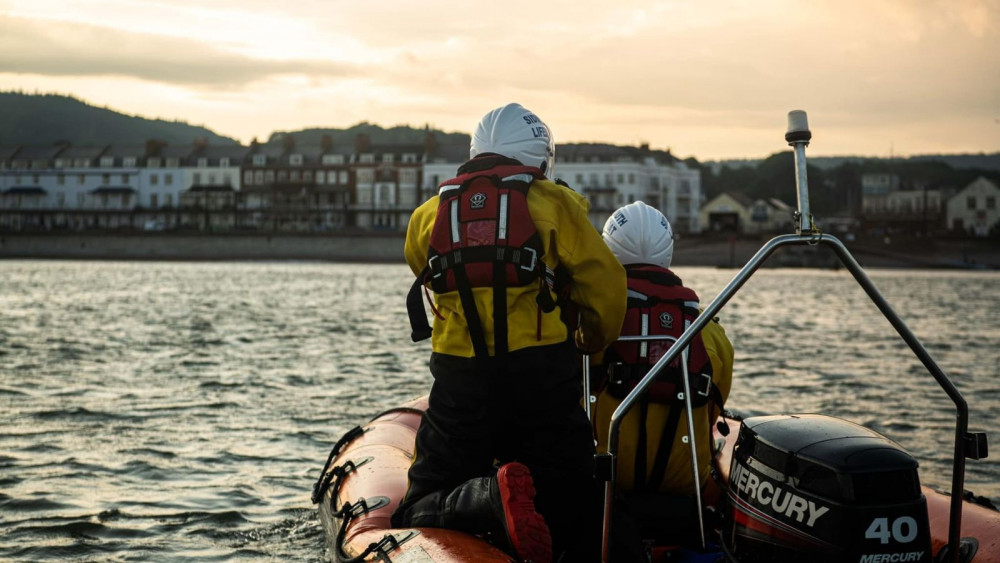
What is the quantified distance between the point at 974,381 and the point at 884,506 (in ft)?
50.9

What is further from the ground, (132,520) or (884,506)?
(884,506)

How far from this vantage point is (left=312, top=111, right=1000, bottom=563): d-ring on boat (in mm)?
3701

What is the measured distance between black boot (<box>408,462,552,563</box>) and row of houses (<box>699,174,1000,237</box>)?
100651mm

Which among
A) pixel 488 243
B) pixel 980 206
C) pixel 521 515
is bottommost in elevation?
pixel 521 515

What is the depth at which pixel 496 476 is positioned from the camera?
3947 millimetres

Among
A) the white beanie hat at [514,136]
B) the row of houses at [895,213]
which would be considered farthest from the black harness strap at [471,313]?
the row of houses at [895,213]

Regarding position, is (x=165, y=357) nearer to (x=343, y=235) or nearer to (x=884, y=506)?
(x=884, y=506)

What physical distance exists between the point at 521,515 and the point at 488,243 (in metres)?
1.11

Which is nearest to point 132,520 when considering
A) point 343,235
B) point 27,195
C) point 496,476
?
point 496,476

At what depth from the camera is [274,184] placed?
373 ft

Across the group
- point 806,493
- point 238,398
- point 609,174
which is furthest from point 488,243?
point 609,174

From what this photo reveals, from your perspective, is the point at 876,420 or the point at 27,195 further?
the point at 27,195

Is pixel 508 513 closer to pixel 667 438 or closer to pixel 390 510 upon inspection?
pixel 667 438

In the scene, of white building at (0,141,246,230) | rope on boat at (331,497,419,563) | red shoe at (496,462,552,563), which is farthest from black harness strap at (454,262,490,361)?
white building at (0,141,246,230)
